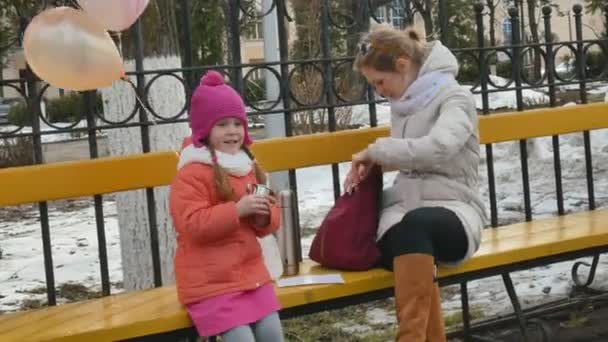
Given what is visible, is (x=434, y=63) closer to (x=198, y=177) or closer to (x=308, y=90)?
(x=198, y=177)

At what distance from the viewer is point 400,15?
548cm

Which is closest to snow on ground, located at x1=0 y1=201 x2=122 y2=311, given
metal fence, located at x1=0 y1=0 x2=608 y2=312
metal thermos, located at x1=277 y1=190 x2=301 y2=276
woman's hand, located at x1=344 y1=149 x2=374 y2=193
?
metal fence, located at x1=0 y1=0 x2=608 y2=312

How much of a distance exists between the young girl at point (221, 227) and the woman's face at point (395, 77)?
24.7 inches

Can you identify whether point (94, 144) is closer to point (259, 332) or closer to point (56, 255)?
point (259, 332)

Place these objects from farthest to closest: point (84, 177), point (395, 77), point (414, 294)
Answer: point (395, 77), point (84, 177), point (414, 294)

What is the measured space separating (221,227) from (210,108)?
1.42ft

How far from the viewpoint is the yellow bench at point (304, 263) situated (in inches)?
137

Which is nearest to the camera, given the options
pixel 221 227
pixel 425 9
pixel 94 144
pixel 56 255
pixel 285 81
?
pixel 221 227

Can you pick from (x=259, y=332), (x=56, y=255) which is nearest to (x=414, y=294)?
(x=259, y=332)

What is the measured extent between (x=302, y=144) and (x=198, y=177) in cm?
88

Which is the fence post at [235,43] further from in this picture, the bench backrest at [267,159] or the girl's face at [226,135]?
the girl's face at [226,135]

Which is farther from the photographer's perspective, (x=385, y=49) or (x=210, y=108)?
(x=385, y=49)

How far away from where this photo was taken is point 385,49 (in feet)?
13.0

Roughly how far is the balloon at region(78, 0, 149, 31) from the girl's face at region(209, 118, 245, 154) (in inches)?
19.3
